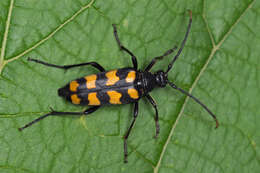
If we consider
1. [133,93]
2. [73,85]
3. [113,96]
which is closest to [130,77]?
[133,93]

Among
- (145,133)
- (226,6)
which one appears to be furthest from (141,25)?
(145,133)

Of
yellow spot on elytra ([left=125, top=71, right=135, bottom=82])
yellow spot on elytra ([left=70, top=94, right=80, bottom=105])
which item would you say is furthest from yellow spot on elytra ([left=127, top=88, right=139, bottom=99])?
yellow spot on elytra ([left=70, top=94, right=80, bottom=105])

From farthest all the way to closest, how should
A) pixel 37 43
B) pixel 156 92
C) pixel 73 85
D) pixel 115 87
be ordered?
pixel 156 92 → pixel 115 87 → pixel 73 85 → pixel 37 43

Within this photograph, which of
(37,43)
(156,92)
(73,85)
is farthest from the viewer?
(156,92)

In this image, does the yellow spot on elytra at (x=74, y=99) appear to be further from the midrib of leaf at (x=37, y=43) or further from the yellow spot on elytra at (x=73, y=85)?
the midrib of leaf at (x=37, y=43)

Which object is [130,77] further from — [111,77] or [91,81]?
[91,81]
